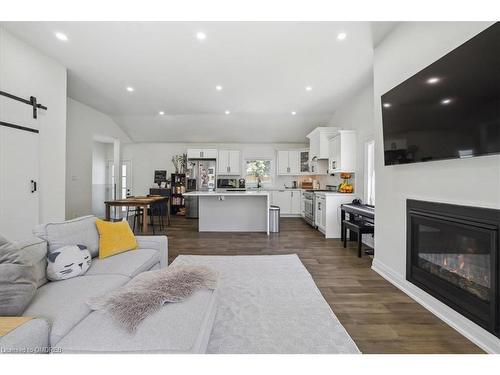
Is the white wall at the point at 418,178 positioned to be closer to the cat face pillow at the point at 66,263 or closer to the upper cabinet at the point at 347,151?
the upper cabinet at the point at 347,151

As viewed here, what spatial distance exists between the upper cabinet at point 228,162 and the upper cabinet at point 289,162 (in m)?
1.50

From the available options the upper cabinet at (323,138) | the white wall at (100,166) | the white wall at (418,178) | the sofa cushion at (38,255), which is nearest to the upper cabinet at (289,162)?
the upper cabinet at (323,138)

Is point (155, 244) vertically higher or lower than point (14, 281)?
lower

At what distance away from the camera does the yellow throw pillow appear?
2318mm

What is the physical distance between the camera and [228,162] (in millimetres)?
8148

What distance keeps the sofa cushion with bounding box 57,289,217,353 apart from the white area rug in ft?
1.70

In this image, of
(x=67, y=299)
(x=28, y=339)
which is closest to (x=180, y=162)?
(x=67, y=299)

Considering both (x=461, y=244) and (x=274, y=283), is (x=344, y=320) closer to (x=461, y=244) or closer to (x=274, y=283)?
(x=274, y=283)

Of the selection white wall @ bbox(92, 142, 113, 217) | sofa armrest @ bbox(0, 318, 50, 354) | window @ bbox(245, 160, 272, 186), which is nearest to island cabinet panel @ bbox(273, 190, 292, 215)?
window @ bbox(245, 160, 272, 186)

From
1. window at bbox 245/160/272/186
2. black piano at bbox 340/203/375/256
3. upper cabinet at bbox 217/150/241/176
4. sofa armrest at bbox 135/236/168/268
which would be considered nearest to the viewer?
sofa armrest at bbox 135/236/168/268

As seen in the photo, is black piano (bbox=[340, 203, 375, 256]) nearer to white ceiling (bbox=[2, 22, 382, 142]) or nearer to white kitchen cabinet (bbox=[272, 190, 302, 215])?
white ceiling (bbox=[2, 22, 382, 142])

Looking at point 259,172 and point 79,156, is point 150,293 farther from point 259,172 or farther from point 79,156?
point 259,172

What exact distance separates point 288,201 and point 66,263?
262 inches
